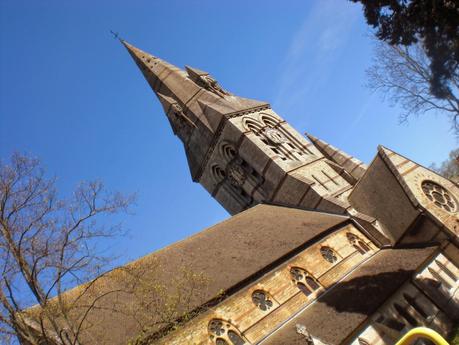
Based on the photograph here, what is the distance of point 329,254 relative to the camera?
Result: 16.4 m

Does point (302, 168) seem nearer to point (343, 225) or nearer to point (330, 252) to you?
point (343, 225)

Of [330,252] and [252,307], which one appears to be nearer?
[252,307]

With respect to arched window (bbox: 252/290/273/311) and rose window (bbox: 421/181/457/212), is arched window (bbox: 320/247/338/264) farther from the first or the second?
rose window (bbox: 421/181/457/212)

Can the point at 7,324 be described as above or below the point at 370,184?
above

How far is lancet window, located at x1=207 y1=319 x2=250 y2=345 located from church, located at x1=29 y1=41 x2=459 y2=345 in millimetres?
35

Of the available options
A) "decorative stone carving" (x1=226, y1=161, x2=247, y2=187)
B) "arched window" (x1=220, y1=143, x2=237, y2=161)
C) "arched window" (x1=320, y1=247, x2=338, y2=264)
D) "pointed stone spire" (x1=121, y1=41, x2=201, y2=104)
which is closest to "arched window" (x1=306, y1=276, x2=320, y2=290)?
"arched window" (x1=320, y1=247, x2=338, y2=264)

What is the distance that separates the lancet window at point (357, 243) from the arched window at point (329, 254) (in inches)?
56.1

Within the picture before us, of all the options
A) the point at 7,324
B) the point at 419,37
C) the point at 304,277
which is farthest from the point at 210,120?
the point at 7,324

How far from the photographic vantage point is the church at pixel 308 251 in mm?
12602

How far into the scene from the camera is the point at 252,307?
1349cm

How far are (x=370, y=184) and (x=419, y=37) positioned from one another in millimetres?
7526

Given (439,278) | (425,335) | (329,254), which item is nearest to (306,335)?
(329,254)

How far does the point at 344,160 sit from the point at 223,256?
13878mm

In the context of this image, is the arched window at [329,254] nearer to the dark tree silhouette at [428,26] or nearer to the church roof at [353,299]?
the church roof at [353,299]
